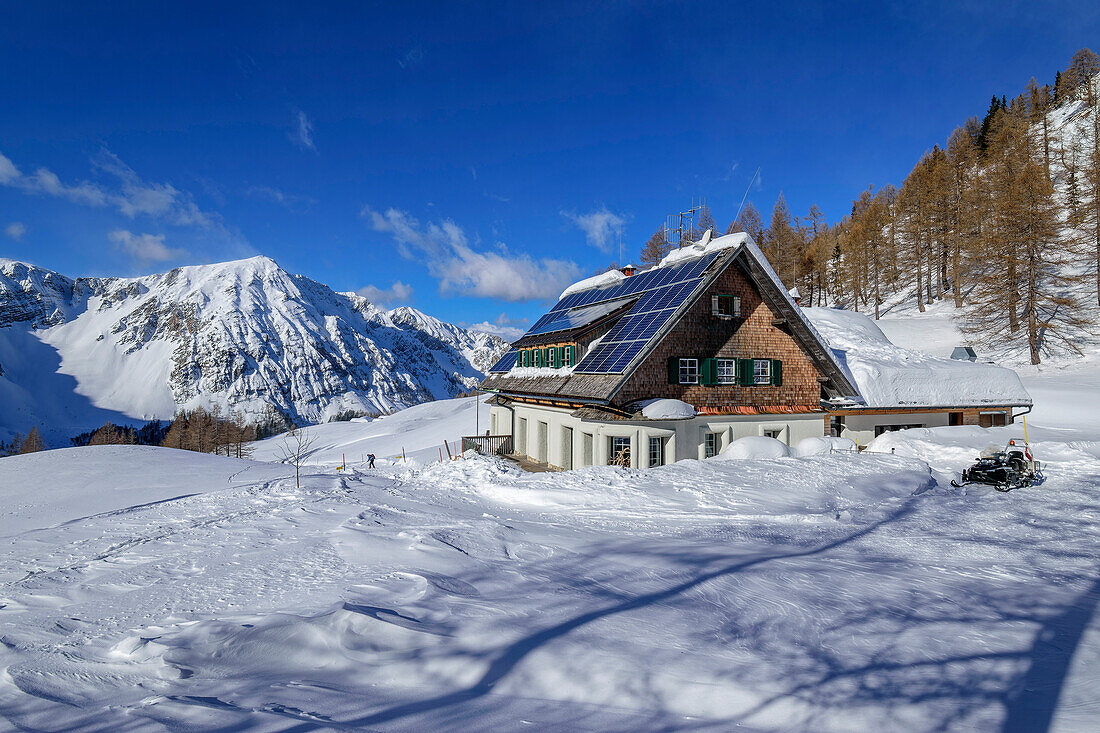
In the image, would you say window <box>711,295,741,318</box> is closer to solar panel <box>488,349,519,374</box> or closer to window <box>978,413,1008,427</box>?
solar panel <box>488,349,519,374</box>

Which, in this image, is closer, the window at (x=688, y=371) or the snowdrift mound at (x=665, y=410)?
the snowdrift mound at (x=665, y=410)

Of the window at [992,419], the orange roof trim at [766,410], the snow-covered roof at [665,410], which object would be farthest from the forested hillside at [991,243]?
the snow-covered roof at [665,410]

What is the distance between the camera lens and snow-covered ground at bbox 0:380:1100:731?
457 centimetres

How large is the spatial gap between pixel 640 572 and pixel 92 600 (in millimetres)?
7846

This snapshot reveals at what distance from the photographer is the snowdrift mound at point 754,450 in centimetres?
2020

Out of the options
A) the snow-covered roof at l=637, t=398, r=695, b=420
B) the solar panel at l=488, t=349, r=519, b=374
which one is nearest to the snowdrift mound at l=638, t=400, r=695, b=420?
the snow-covered roof at l=637, t=398, r=695, b=420

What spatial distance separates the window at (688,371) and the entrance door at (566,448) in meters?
5.53

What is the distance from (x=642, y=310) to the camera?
23703 millimetres

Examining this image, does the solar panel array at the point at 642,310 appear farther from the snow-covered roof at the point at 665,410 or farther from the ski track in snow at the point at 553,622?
the ski track in snow at the point at 553,622

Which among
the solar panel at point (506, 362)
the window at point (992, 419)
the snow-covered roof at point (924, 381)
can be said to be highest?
the solar panel at point (506, 362)

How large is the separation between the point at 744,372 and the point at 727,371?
0.82 m

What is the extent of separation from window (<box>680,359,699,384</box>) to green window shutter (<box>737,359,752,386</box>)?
2108mm

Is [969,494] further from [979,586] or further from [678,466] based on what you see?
[979,586]

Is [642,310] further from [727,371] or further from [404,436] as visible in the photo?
[404,436]
